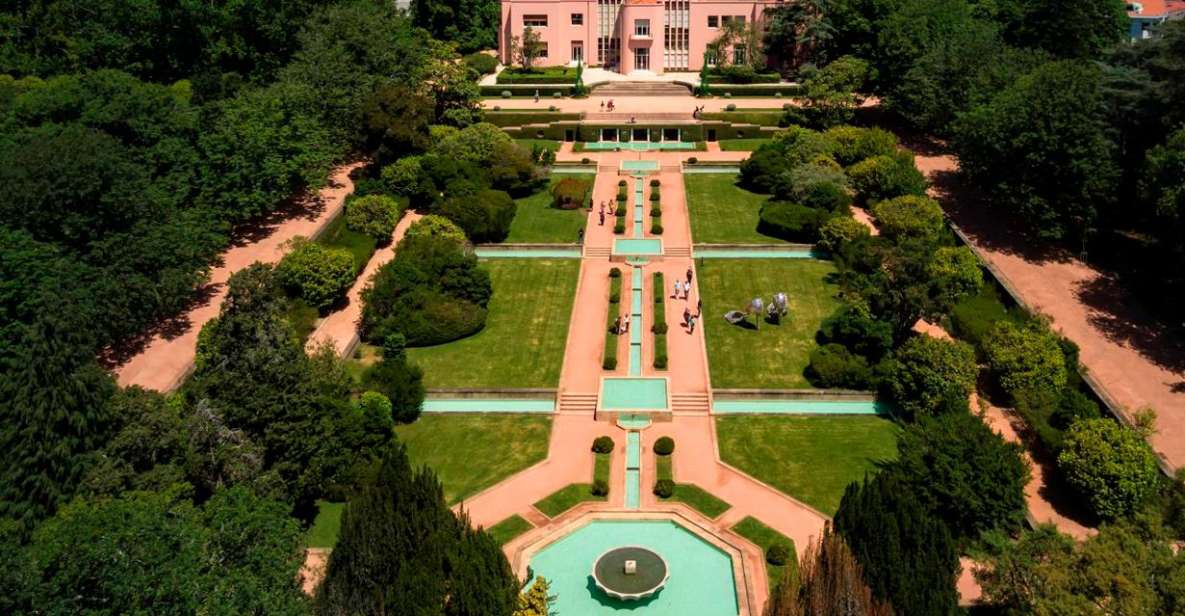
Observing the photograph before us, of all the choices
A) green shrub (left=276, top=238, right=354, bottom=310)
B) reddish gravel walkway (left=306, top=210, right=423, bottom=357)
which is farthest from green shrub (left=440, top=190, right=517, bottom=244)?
green shrub (left=276, top=238, right=354, bottom=310)

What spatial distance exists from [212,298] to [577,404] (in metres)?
20.6

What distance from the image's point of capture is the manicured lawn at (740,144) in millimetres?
80750

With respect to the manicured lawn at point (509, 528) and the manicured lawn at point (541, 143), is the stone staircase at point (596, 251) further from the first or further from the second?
the manicured lawn at point (509, 528)

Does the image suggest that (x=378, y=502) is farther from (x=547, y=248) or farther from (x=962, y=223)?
(x=962, y=223)

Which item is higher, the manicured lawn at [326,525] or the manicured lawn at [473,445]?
the manicured lawn at [473,445]

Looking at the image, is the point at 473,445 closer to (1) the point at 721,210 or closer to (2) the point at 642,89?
(1) the point at 721,210

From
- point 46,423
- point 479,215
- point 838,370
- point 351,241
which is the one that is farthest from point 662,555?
point 351,241

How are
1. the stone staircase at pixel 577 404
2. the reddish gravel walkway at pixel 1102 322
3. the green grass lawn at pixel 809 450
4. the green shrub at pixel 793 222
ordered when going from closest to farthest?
1. the green grass lawn at pixel 809 450
2. the reddish gravel walkway at pixel 1102 322
3. the stone staircase at pixel 577 404
4. the green shrub at pixel 793 222

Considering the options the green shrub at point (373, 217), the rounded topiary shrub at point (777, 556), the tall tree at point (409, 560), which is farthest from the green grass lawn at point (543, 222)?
the tall tree at point (409, 560)

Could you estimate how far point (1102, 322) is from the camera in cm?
5162

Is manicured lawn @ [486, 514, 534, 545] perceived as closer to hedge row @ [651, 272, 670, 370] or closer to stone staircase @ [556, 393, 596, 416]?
stone staircase @ [556, 393, 596, 416]

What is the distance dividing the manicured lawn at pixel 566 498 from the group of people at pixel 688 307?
1435cm

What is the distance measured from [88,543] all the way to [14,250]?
2290 cm

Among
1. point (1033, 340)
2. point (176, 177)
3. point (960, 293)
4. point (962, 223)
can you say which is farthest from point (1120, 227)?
point (176, 177)
